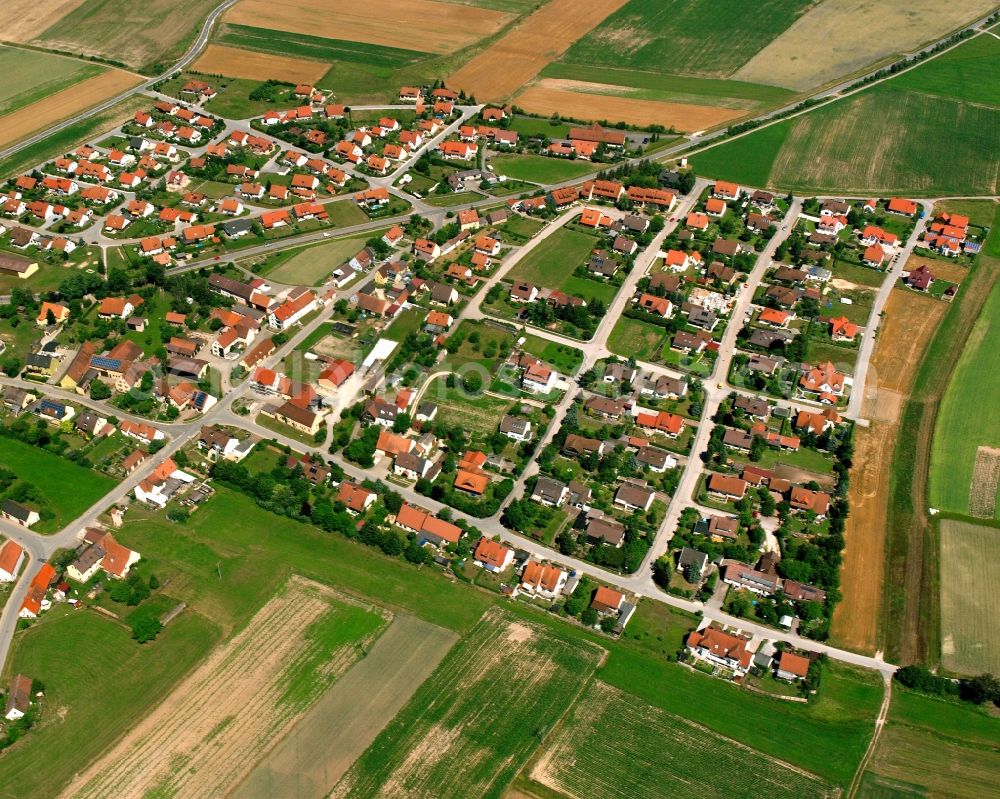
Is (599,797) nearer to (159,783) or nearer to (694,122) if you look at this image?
(159,783)

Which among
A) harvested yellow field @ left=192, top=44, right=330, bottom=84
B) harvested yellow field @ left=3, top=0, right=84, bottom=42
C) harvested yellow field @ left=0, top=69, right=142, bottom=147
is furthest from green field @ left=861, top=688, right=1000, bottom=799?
harvested yellow field @ left=3, top=0, right=84, bottom=42

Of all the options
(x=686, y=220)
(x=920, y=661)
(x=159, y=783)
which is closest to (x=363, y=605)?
(x=159, y=783)

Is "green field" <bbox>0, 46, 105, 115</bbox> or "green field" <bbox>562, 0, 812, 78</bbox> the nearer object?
"green field" <bbox>0, 46, 105, 115</bbox>

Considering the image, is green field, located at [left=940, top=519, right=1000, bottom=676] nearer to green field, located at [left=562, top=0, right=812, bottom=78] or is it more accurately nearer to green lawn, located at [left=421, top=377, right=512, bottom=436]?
green lawn, located at [left=421, top=377, right=512, bottom=436]

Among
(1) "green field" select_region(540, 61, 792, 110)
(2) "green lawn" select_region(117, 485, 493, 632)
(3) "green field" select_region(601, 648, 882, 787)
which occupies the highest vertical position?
(1) "green field" select_region(540, 61, 792, 110)

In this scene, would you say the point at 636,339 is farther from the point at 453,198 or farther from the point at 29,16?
the point at 29,16

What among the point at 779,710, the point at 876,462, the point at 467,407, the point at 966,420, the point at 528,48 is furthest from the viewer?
the point at 528,48

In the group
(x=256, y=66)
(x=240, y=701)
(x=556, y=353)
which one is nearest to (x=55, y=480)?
(x=240, y=701)
